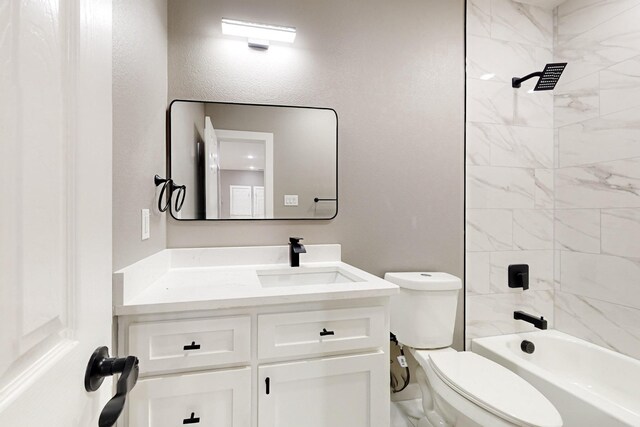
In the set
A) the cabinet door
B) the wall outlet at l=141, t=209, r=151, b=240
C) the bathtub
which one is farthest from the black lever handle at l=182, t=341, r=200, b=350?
the bathtub

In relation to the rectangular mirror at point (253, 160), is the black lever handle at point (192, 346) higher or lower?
lower

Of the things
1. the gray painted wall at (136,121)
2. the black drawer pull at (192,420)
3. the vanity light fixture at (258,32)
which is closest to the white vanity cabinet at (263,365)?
the black drawer pull at (192,420)

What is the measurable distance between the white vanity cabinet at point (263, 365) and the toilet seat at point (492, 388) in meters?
0.34

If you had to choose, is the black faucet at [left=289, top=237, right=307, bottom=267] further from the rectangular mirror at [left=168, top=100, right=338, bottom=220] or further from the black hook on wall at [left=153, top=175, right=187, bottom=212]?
the black hook on wall at [left=153, top=175, right=187, bottom=212]

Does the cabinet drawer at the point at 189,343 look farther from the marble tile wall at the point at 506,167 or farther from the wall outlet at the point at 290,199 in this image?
the marble tile wall at the point at 506,167

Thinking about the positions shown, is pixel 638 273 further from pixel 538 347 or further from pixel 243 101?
pixel 243 101

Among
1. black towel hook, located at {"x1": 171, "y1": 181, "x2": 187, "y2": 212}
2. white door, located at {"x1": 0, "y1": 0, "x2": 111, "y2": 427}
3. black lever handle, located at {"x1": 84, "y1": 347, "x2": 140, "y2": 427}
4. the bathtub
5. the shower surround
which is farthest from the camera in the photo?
the shower surround

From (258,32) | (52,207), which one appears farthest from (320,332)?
(258,32)

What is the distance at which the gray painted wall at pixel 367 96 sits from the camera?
61.3 inches

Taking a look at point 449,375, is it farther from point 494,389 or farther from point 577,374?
point 577,374

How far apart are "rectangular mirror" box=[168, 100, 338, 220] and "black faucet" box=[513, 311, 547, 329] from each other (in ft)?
4.45

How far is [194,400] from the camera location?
97 centimetres

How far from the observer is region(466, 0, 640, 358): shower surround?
1.69 meters

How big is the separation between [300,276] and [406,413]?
39.2 inches
